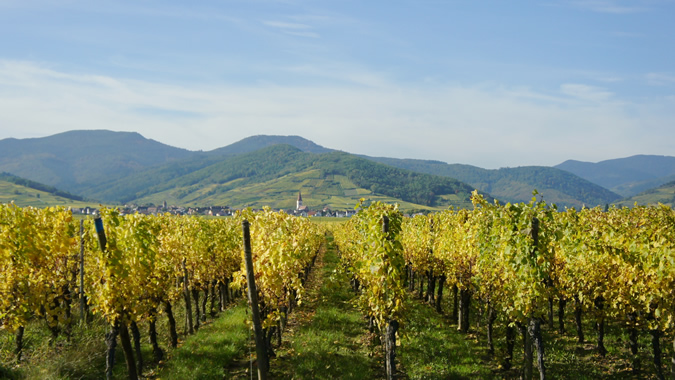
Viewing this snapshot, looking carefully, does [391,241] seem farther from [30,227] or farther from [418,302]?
[418,302]

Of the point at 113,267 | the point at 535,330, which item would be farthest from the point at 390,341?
the point at 113,267

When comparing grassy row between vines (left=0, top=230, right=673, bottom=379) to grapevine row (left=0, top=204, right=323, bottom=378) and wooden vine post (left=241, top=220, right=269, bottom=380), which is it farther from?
wooden vine post (left=241, top=220, right=269, bottom=380)

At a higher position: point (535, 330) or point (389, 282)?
point (389, 282)

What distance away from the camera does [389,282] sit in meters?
13.2

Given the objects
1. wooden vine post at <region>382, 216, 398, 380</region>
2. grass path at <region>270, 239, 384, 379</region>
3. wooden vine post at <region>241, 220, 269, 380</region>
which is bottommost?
grass path at <region>270, 239, 384, 379</region>

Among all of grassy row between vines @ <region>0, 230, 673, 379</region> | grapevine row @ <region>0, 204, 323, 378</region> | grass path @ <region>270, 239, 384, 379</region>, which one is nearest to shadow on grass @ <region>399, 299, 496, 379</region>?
grassy row between vines @ <region>0, 230, 673, 379</region>

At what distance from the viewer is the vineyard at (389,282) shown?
12.1m

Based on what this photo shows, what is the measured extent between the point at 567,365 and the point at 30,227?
2052 centimetres

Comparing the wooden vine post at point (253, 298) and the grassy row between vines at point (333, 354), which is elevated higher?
the wooden vine post at point (253, 298)

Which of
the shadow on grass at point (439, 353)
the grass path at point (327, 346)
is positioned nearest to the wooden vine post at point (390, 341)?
the shadow on grass at point (439, 353)

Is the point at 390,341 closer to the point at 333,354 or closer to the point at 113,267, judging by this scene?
the point at 333,354

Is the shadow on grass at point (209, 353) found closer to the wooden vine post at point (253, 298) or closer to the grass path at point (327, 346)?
the grass path at point (327, 346)

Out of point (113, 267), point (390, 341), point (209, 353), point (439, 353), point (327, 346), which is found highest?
point (113, 267)

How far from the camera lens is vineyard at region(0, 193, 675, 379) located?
12.1 m
